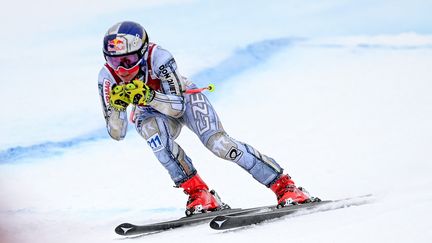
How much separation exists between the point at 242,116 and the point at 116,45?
209 inches

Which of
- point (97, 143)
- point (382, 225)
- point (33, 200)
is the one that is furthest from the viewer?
point (97, 143)

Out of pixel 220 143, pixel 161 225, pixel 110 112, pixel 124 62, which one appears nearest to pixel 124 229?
pixel 161 225

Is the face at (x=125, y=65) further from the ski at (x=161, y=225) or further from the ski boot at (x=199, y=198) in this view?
the ski at (x=161, y=225)

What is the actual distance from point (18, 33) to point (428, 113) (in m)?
7.16

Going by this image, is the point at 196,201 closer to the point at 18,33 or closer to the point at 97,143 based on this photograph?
the point at 97,143

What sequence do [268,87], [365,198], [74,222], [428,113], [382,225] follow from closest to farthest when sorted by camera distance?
[382,225], [365,198], [74,222], [428,113], [268,87]

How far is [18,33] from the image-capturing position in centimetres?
1541

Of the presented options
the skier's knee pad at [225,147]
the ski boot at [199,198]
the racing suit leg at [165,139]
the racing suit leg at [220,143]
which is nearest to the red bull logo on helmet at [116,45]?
the racing suit leg at [165,139]

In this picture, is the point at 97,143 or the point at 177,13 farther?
the point at 177,13

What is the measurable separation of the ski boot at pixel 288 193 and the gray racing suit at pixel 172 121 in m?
0.06

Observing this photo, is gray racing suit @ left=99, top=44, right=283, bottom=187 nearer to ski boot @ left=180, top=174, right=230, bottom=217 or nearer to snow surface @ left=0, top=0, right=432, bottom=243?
ski boot @ left=180, top=174, right=230, bottom=217

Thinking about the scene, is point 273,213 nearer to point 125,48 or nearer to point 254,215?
point 254,215

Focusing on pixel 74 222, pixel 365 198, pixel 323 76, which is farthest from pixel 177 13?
pixel 365 198

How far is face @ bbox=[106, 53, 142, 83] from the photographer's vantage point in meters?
7.42
